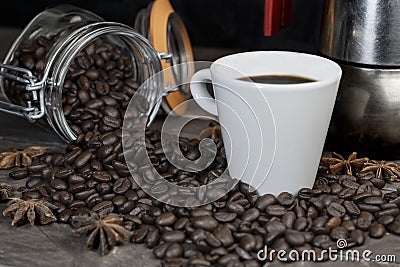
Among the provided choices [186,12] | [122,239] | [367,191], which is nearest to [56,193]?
[122,239]

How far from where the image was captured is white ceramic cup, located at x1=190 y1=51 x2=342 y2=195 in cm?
76

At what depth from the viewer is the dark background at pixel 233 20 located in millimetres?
1367

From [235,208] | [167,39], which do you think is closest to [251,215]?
[235,208]

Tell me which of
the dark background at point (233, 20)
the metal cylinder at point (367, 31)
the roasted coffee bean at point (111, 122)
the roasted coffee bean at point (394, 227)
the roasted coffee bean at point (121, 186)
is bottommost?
the roasted coffee bean at point (394, 227)

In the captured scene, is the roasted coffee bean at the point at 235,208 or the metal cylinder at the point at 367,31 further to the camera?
the metal cylinder at the point at 367,31

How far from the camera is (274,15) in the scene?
94 cm

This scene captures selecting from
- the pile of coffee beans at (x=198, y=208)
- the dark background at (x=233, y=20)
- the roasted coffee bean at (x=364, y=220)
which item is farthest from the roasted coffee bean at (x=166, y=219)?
the dark background at (x=233, y=20)

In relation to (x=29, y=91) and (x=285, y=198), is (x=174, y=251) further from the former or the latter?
(x=29, y=91)

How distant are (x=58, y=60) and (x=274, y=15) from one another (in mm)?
304

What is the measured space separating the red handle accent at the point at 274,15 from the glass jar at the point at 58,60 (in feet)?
0.60

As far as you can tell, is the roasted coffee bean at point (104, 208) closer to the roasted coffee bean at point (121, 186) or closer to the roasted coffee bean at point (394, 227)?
the roasted coffee bean at point (121, 186)

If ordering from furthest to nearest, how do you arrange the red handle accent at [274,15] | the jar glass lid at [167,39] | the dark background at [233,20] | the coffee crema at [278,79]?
the dark background at [233,20]
the jar glass lid at [167,39]
the red handle accent at [274,15]
the coffee crema at [278,79]

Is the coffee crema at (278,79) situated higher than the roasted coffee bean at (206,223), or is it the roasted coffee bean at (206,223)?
the coffee crema at (278,79)

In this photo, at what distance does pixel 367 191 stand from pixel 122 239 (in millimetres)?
298
